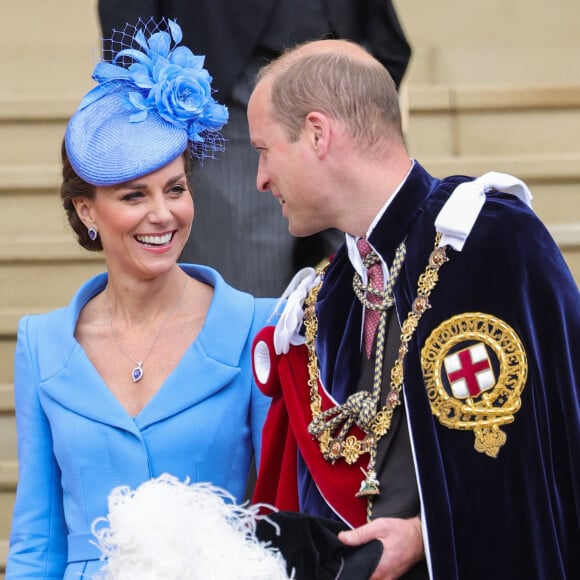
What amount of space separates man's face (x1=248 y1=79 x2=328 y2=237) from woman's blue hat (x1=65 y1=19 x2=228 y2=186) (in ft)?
1.44

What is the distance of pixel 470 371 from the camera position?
2818 millimetres

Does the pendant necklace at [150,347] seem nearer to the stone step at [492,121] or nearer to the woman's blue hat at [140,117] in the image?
the woman's blue hat at [140,117]

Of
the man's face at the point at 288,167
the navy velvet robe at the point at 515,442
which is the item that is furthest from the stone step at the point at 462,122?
the navy velvet robe at the point at 515,442

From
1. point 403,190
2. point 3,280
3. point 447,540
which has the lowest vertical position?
point 3,280

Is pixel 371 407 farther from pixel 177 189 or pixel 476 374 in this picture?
pixel 177 189

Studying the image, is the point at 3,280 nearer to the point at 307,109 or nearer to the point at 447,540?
the point at 307,109

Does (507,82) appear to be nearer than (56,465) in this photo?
No

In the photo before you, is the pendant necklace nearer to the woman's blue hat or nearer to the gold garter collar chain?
the woman's blue hat

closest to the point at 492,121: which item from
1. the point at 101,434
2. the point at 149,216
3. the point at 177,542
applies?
the point at 149,216

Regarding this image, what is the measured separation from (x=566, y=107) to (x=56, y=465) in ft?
10.5

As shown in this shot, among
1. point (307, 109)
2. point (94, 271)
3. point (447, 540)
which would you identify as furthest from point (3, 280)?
point (447, 540)

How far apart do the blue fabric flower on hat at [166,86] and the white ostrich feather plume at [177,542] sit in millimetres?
1217

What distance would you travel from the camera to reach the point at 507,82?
6078mm

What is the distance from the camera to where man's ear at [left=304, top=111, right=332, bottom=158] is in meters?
2.97
